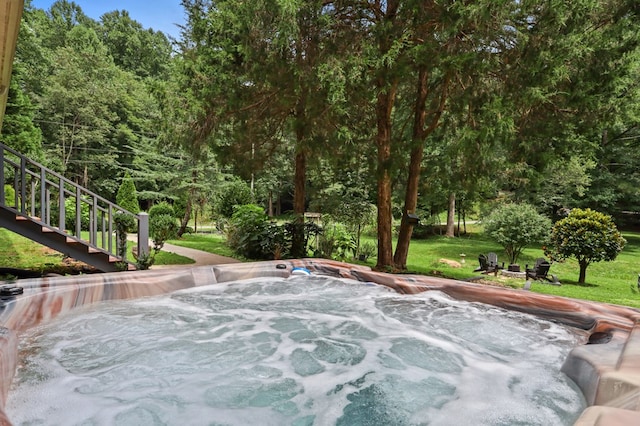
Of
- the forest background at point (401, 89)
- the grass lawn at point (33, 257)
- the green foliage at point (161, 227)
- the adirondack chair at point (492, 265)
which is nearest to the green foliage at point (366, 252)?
the forest background at point (401, 89)

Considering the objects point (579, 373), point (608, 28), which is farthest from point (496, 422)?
point (608, 28)

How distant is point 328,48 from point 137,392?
4042 mm

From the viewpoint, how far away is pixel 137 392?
193 centimetres

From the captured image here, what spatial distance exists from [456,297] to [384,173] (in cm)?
223

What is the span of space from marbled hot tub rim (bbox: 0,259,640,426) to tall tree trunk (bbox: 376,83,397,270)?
1.59 meters

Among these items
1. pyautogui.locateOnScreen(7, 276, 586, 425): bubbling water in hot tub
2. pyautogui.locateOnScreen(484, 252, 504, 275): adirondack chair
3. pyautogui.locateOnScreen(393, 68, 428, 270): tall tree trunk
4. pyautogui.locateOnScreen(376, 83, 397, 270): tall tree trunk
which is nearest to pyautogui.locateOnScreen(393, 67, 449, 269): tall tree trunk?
pyautogui.locateOnScreen(393, 68, 428, 270): tall tree trunk

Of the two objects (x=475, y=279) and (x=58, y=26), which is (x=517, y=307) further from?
(x=58, y=26)

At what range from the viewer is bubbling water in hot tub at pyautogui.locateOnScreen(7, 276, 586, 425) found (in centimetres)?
176

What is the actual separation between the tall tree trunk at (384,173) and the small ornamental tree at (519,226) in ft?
13.1

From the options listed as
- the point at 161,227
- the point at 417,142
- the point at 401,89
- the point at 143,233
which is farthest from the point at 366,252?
the point at 143,233

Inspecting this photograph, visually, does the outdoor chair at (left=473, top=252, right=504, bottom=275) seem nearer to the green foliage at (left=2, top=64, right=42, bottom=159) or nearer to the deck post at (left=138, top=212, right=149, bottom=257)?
the deck post at (left=138, top=212, right=149, bottom=257)

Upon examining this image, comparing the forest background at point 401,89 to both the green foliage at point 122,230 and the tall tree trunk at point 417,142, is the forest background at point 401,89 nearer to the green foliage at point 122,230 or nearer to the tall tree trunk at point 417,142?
the tall tree trunk at point 417,142

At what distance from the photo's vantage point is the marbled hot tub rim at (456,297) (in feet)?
5.35

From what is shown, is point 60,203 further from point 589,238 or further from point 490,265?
point 589,238
